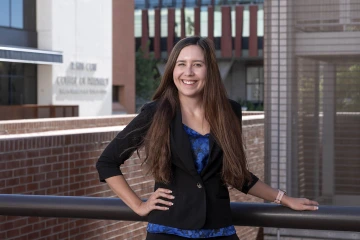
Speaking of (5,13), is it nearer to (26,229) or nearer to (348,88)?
(348,88)

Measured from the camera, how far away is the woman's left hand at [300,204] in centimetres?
299

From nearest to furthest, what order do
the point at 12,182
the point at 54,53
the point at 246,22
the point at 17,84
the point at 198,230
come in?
the point at 198,230
the point at 12,182
the point at 17,84
the point at 54,53
the point at 246,22

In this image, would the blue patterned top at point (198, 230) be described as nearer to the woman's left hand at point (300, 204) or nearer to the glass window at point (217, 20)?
the woman's left hand at point (300, 204)

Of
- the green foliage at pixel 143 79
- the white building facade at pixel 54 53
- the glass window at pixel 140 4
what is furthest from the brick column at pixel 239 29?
the white building facade at pixel 54 53

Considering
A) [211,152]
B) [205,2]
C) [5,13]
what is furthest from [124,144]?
[205,2]

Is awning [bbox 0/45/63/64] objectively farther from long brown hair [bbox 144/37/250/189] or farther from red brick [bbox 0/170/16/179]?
long brown hair [bbox 144/37/250/189]

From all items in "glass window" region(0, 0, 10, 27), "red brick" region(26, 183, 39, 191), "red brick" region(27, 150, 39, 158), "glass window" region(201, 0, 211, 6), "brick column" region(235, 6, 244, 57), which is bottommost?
"red brick" region(26, 183, 39, 191)

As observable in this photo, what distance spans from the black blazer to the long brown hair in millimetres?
37

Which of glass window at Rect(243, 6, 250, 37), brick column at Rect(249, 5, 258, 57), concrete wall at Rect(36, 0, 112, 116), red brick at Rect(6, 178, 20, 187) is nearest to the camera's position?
red brick at Rect(6, 178, 20, 187)

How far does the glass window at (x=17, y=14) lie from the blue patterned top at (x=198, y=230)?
3492cm

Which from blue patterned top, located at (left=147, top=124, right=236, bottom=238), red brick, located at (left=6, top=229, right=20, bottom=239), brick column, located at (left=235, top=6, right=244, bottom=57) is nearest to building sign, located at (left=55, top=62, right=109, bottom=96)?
brick column, located at (left=235, top=6, right=244, bottom=57)

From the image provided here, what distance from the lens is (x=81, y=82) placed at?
137ft

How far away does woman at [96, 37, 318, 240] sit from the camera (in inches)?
117

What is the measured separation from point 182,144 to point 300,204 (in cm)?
51
